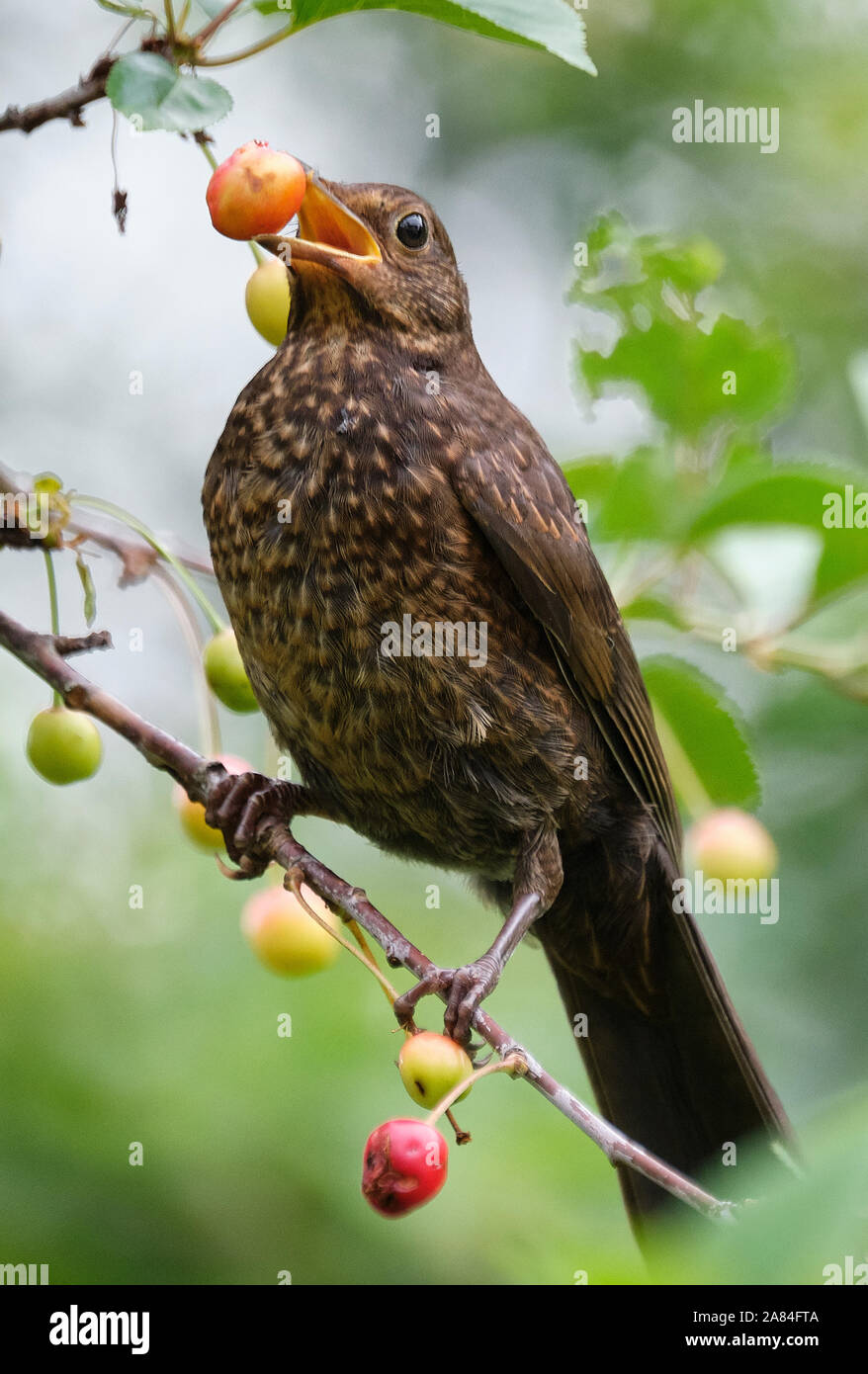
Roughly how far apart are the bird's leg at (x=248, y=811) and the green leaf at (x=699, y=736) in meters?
0.73

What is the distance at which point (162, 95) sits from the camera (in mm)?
1844

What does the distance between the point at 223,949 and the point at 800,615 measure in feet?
7.20

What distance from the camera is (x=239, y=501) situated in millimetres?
2799

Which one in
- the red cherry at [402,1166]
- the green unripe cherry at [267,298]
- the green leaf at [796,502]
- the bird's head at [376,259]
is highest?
the bird's head at [376,259]

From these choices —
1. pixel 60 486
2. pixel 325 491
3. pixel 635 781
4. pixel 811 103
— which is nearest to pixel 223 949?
pixel 635 781

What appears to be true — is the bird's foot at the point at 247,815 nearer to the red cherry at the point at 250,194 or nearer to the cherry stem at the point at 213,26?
the red cherry at the point at 250,194

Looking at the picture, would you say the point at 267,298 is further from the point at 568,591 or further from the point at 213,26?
the point at 568,591

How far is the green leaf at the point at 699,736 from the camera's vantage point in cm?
277

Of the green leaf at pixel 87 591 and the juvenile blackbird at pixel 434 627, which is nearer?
the green leaf at pixel 87 591

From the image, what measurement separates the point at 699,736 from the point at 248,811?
0.85 metres

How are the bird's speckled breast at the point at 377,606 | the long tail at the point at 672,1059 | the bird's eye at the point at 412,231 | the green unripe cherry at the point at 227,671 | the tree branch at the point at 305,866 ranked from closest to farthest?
the tree branch at the point at 305,866 → the green unripe cherry at the point at 227,671 → the bird's speckled breast at the point at 377,606 → the bird's eye at the point at 412,231 → the long tail at the point at 672,1059

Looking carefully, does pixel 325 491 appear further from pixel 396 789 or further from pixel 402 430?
pixel 396 789

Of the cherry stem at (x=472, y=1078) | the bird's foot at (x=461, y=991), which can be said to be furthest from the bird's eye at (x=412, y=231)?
the cherry stem at (x=472, y=1078)

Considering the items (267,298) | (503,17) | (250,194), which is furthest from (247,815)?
(503,17)
